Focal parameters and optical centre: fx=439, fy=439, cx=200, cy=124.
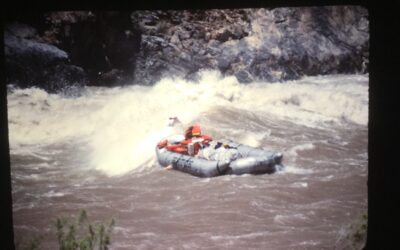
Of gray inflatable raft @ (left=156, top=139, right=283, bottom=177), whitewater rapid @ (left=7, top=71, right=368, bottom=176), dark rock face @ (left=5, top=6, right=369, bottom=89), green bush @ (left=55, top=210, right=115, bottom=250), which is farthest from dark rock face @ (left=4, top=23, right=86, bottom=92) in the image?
green bush @ (left=55, top=210, right=115, bottom=250)

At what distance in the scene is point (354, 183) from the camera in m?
3.14

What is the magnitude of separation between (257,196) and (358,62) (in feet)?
4.41

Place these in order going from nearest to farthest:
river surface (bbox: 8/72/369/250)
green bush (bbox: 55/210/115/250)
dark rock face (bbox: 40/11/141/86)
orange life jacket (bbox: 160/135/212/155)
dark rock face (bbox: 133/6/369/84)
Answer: green bush (bbox: 55/210/115/250) → river surface (bbox: 8/72/369/250) → orange life jacket (bbox: 160/135/212/155) → dark rock face (bbox: 133/6/369/84) → dark rock face (bbox: 40/11/141/86)

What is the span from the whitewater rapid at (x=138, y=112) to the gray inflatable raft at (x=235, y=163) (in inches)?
5.6

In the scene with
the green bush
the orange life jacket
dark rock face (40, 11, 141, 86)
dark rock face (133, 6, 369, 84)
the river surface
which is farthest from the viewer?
dark rock face (40, 11, 141, 86)

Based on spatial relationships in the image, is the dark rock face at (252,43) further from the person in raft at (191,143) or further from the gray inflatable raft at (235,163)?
the gray inflatable raft at (235,163)

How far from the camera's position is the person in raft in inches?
134

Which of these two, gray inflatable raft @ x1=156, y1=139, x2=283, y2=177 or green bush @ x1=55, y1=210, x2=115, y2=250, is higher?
gray inflatable raft @ x1=156, y1=139, x2=283, y2=177

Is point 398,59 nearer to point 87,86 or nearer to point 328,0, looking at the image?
point 328,0

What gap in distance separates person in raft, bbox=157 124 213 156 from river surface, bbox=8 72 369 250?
0.17ft

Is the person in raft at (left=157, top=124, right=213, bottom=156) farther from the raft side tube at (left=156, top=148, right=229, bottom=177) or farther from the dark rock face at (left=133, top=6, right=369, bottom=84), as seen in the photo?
the dark rock face at (left=133, top=6, right=369, bottom=84)

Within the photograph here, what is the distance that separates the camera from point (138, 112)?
3.33m

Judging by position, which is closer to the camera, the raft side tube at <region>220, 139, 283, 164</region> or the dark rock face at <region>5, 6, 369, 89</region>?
the raft side tube at <region>220, 139, 283, 164</region>

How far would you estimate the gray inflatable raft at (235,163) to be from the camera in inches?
130
